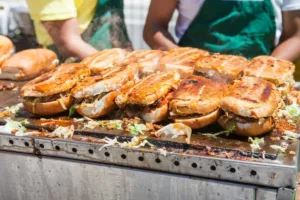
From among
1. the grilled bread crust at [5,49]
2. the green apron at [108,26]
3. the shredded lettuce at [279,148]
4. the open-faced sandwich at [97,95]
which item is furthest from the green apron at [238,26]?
the shredded lettuce at [279,148]

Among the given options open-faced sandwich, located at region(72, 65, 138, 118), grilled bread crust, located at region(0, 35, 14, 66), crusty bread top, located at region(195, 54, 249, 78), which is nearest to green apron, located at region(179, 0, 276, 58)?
crusty bread top, located at region(195, 54, 249, 78)

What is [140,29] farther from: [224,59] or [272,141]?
[272,141]

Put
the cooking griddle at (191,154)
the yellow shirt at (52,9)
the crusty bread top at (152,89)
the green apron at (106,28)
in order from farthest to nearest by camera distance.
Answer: the green apron at (106,28) < the yellow shirt at (52,9) < the crusty bread top at (152,89) < the cooking griddle at (191,154)

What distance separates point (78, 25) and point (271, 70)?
2.89m

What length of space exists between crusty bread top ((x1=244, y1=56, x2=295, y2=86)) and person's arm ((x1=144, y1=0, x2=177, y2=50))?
210cm

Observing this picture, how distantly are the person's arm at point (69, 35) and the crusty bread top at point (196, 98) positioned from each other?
227 cm

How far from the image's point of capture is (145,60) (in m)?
3.42

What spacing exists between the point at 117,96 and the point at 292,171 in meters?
1.27

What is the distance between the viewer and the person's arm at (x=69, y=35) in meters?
4.63

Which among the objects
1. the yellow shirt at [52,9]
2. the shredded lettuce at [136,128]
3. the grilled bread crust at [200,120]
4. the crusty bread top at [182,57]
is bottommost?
the shredded lettuce at [136,128]

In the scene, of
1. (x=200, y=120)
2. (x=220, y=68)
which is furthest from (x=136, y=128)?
(x=220, y=68)

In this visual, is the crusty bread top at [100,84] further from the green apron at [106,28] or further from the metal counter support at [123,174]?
the green apron at [106,28]

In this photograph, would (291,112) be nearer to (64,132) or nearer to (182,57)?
(182,57)

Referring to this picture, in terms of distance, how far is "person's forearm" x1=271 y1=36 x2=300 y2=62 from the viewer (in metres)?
4.52
